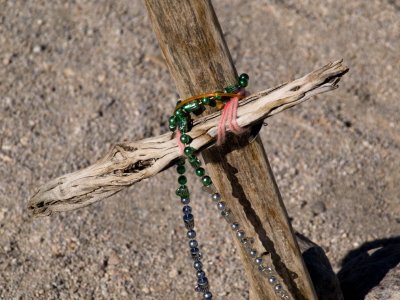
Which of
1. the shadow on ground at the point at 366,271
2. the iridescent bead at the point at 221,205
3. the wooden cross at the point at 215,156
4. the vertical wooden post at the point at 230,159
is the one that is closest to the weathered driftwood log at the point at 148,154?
the wooden cross at the point at 215,156

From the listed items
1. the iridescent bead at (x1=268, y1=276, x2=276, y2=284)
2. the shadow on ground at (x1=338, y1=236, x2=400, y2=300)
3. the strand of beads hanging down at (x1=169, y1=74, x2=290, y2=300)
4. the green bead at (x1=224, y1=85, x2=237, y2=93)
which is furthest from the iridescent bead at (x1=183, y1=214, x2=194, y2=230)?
the shadow on ground at (x1=338, y1=236, x2=400, y2=300)

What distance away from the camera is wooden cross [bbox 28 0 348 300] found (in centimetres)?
264

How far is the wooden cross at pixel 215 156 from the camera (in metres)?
2.64

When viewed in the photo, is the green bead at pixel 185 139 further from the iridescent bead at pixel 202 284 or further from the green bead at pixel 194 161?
the iridescent bead at pixel 202 284

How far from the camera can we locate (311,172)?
4742mm

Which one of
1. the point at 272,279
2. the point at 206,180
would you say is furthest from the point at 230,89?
the point at 272,279

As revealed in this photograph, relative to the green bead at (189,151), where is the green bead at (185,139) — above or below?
above

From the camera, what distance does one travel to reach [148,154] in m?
2.80

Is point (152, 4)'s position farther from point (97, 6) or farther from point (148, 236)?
point (97, 6)

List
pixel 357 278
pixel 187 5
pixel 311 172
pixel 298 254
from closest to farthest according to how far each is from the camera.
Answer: pixel 187 5 → pixel 298 254 → pixel 357 278 → pixel 311 172

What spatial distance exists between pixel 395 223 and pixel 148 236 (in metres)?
1.42

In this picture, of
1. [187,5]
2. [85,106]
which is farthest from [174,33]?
[85,106]

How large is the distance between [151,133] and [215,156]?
7.26 feet

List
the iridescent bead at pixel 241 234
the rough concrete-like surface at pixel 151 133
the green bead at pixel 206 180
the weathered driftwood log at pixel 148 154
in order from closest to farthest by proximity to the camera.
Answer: the weathered driftwood log at pixel 148 154 < the green bead at pixel 206 180 < the iridescent bead at pixel 241 234 < the rough concrete-like surface at pixel 151 133
